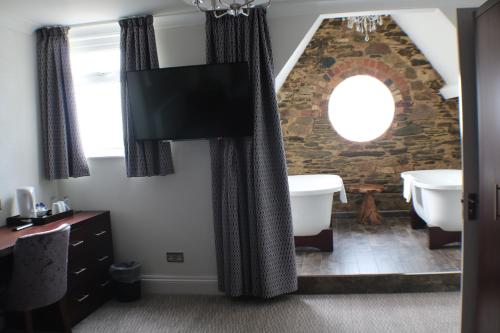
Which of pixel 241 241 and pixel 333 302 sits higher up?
pixel 241 241

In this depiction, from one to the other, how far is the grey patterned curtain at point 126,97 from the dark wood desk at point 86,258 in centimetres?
54

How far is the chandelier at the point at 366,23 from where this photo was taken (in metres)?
4.95

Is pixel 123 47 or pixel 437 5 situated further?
pixel 123 47

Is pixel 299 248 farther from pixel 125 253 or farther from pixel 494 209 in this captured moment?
pixel 494 209

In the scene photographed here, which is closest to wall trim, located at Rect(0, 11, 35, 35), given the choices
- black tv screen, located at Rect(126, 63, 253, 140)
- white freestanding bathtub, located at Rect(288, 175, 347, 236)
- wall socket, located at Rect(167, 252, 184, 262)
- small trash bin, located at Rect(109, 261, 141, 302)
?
black tv screen, located at Rect(126, 63, 253, 140)

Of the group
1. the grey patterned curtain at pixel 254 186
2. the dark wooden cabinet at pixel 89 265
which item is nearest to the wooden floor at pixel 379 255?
the grey patterned curtain at pixel 254 186

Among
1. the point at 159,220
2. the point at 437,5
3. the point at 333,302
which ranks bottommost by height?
the point at 333,302

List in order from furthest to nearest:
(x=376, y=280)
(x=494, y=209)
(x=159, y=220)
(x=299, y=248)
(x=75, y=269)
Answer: (x=299, y=248) < (x=159, y=220) < (x=376, y=280) < (x=75, y=269) < (x=494, y=209)

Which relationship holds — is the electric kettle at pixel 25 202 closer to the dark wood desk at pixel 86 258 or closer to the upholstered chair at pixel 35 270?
the dark wood desk at pixel 86 258

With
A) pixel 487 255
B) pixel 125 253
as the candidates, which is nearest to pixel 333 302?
pixel 487 255

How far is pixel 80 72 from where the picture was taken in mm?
3803

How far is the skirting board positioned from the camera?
142 inches

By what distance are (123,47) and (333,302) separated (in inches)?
105

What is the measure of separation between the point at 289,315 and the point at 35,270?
1788 mm
